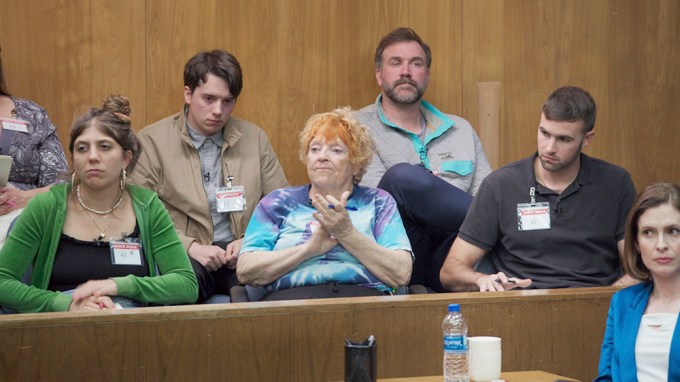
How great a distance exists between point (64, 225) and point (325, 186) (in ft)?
3.03

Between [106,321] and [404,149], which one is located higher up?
[404,149]

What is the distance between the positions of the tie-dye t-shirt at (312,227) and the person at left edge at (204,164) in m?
0.64

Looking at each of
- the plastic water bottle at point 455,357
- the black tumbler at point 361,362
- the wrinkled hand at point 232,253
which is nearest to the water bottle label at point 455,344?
the plastic water bottle at point 455,357

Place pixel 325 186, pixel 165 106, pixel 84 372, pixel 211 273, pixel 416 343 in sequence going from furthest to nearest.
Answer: pixel 165 106
pixel 211 273
pixel 325 186
pixel 416 343
pixel 84 372

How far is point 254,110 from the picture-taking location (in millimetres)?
4902

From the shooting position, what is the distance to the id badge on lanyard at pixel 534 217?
11.8ft

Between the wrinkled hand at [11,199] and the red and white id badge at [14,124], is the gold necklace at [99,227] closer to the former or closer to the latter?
the wrinkled hand at [11,199]

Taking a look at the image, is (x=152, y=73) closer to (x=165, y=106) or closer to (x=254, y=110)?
(x=165, y=106)

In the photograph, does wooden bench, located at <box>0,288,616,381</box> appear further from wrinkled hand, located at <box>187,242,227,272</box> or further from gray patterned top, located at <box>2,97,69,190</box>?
gray patterned top, located at <box>2,97,69,190</box>

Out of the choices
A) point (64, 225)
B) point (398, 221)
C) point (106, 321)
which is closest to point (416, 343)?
point (398, 221)

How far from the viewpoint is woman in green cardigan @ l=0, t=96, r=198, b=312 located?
9.89 ft

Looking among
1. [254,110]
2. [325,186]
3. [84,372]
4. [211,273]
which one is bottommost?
[84,372]

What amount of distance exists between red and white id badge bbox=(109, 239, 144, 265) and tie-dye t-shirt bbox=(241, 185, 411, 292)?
0.38 m

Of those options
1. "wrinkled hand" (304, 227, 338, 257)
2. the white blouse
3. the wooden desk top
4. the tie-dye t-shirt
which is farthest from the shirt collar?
the white blouse
